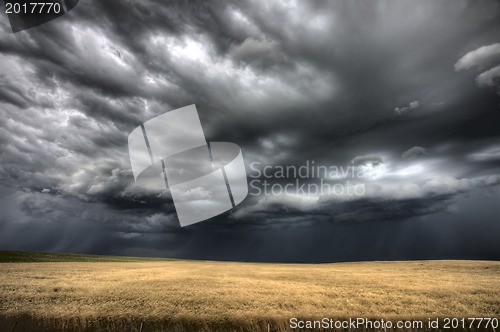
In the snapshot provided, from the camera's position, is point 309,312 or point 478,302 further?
point 478,302

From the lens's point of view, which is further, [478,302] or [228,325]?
[478,302]

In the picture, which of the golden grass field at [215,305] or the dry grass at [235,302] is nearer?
the golden grass field at [215,305]

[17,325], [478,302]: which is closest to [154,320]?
[17,325]

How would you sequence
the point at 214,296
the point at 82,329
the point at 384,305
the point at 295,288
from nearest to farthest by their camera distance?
the point at 82,329, the point at 384,305, the point at 214,296, the point at 295,288

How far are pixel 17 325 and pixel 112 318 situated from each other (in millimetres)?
5835

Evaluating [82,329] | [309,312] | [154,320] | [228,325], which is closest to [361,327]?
[309,312]

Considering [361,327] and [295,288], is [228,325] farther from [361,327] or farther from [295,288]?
[295,288]

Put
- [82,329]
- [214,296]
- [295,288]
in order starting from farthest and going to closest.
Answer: [295,288], [214,296], [82,329]

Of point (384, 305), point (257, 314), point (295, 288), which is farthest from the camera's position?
point (295, 288)

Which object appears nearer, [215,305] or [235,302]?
[215,305]

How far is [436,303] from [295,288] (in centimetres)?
1225

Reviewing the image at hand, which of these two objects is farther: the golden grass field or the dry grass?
the dry grass

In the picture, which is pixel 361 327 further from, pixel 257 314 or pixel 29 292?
pixel 29 292

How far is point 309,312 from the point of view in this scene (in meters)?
21.2
